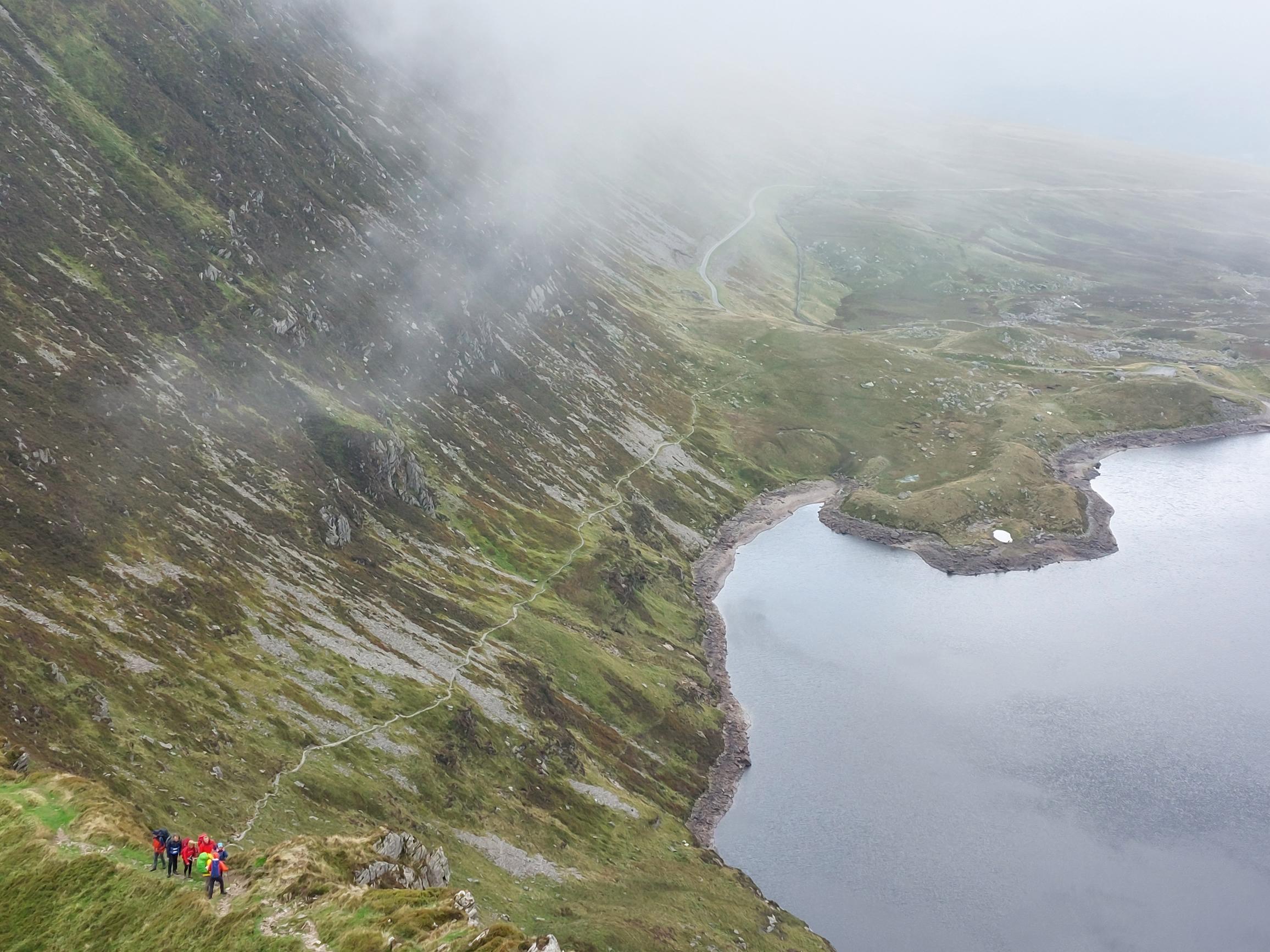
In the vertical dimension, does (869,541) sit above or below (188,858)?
above

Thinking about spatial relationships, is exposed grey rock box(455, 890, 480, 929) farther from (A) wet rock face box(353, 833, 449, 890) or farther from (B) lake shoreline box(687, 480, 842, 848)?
(B) lake shoreline box(687, 480, 842, 848)

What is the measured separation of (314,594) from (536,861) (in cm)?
3726

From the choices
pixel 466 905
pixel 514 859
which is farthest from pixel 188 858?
pixel 514 859

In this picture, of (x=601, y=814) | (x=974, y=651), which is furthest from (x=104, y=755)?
(x=974, y=651)

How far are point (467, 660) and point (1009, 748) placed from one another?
2737 inches

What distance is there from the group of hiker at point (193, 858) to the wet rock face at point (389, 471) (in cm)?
8213

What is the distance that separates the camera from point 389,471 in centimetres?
12600

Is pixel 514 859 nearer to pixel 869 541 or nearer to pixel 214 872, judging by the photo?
pixel 214 872

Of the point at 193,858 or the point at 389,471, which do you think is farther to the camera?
the point at 389,471

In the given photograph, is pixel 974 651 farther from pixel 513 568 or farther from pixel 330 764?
pixel 330 764

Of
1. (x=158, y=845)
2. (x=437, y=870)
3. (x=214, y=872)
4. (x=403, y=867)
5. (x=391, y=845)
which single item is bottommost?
(x=158, y=845)

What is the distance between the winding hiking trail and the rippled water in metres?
27.8

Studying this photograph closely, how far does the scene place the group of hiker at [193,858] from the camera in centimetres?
4134

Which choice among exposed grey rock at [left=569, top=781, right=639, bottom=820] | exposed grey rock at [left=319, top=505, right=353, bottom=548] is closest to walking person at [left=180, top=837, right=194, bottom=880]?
exposed grey rock at [left=569, top=781, right=639, bottom=820]
